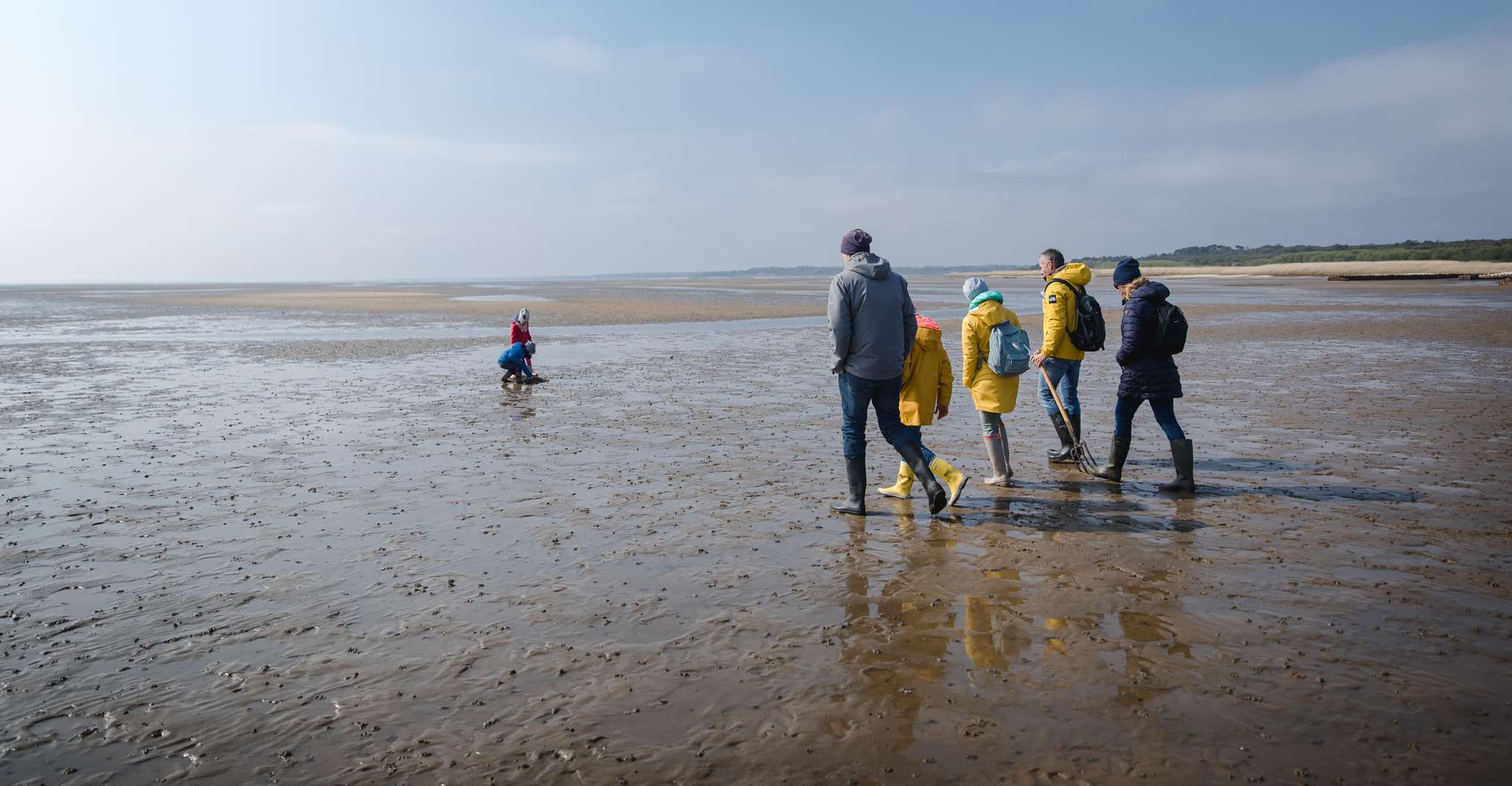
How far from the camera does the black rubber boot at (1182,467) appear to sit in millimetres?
7742

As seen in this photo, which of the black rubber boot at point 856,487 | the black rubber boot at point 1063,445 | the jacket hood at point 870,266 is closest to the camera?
the jacket hood at point 870,266

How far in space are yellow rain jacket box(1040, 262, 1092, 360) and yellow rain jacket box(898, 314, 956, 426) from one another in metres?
1.59

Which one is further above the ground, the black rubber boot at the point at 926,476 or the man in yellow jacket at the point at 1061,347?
the man in yellow jacket at the point at 1061,347

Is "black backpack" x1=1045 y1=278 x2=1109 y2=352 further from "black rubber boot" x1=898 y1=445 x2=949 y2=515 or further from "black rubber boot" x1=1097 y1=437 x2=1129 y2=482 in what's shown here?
"black rubber boot" x1=898 y1=445 x2=949 y2=515

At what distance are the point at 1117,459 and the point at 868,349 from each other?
2917mm

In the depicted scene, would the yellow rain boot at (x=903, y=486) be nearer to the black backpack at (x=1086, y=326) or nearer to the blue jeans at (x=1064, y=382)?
the blue jeans at (x=1064, y=382)

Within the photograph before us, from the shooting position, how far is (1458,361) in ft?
57.0

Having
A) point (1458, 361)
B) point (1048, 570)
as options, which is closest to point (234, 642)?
point (1048, 570)

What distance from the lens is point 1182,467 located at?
306 inches

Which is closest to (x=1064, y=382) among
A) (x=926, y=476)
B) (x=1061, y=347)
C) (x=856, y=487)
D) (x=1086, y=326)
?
(x=1061, y=347)

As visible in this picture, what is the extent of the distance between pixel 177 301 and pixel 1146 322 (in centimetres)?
6633

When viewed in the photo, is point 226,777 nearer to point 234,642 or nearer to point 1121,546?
point 234,642

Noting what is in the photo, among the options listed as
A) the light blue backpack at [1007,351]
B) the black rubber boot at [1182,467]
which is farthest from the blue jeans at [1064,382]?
the black rubber boot at [1182,467]

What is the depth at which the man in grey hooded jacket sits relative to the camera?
22.4 feet
